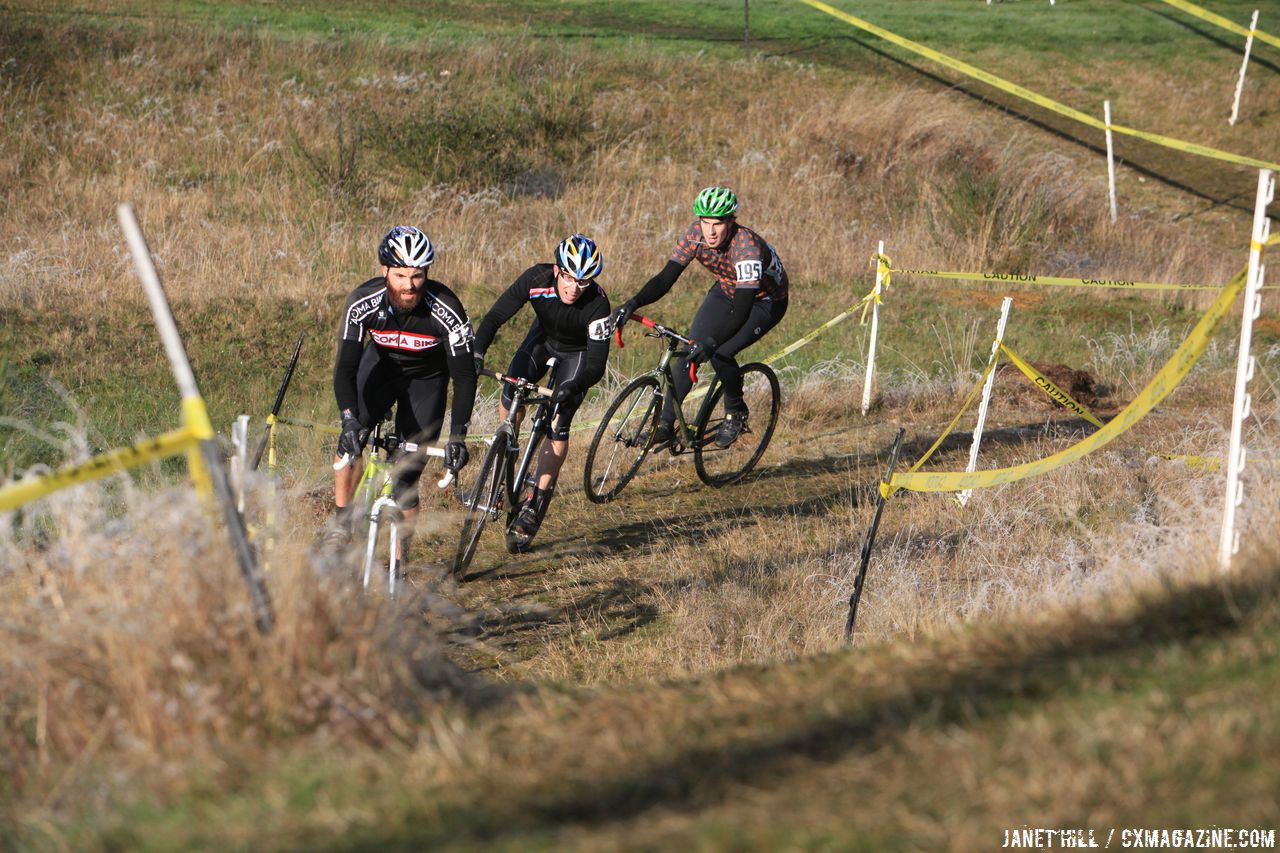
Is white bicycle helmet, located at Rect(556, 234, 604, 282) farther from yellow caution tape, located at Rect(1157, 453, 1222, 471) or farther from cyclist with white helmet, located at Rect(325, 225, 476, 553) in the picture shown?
yellow caution tape, located at Rect(1157, 453, 1222, 471)

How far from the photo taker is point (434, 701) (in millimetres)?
3998

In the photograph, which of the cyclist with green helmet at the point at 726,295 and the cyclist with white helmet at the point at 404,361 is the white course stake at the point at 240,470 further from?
the cyclist with green helmet at the point at 726,295

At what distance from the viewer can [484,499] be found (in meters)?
8.12

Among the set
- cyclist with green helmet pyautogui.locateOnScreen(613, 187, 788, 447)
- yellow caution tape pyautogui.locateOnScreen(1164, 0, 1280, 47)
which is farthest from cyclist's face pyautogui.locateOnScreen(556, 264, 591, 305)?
yellow caution tape pyautogui.locateOnScreen(1164, 0, 1280, 47)

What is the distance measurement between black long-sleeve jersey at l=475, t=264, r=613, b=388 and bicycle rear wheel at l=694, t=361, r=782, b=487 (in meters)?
1.65

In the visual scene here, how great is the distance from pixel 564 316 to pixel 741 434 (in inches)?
104

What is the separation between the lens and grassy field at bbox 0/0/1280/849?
3.43 metres

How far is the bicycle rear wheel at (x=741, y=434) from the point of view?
403 inches

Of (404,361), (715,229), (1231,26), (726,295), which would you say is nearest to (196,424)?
(404,361)

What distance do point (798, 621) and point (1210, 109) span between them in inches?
1069

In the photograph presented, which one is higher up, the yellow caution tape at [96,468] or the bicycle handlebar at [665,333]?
the yellow caution tape at [96,468]

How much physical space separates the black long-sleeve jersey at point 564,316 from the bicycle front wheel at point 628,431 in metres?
0.76

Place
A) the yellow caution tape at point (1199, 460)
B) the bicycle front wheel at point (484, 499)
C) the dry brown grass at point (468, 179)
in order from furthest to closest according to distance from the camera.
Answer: the dry brown grass at point (468, 179), the yellow caution tape at point (1199, 460), the bicycle front wheel at point (484, 499)

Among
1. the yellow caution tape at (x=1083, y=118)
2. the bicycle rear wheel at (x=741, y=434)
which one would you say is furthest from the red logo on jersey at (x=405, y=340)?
the yellow caution tape at (x=1083, y=118)
